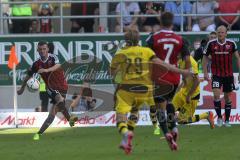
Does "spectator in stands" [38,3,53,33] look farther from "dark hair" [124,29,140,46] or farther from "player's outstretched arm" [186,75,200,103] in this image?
"dark hair" [124,29,140,46]

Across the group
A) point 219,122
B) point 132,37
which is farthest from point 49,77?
point 132,37

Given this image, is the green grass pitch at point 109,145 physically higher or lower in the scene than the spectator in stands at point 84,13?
A: lower

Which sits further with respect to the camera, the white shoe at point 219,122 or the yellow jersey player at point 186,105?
the white shoe at point 219,122

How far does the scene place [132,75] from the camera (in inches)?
517

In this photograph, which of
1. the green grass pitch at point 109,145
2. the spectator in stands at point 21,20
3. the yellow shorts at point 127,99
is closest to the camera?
the yellow shorts at point 127,99

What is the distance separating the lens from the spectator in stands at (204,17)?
24703 mm

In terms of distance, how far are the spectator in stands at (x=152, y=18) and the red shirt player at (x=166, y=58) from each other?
10775 mm

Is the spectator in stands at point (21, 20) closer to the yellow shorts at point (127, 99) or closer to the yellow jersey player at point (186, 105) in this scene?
the yellow jersey player at point (186, 105)

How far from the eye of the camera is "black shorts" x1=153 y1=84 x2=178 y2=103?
13.9 metres

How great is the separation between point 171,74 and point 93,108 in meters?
8.20

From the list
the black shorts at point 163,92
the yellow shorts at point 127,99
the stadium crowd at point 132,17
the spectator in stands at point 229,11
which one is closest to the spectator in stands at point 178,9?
the stadium crowd at point 132,17

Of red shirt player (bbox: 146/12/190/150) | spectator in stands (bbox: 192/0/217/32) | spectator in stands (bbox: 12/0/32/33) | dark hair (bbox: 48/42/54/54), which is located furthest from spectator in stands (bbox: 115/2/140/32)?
red shirt player (bbox: 146/12/190/150)

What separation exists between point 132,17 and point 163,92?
1105 cm

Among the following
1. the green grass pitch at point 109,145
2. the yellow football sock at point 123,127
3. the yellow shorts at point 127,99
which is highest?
the yellow shorts at point 127,99
